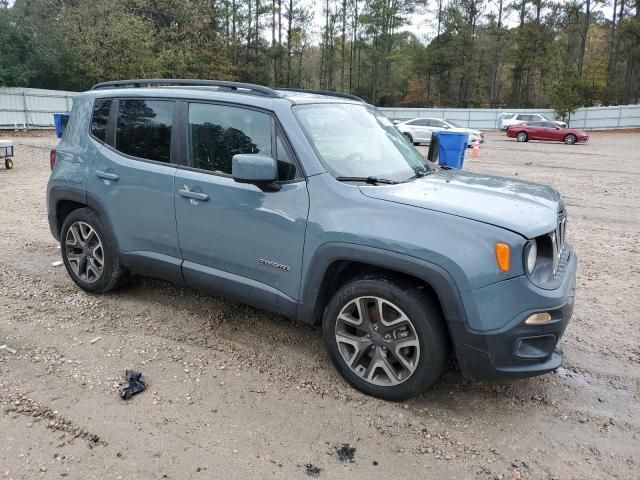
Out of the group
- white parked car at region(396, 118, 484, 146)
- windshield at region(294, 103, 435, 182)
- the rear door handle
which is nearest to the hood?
windshield at region(294, 103, 435, 182)

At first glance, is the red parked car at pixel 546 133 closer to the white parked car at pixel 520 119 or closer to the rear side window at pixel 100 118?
the white parked car at pixel 520 119

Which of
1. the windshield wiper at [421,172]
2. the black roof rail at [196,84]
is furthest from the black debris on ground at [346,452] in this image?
the black roof rail at [196,84]

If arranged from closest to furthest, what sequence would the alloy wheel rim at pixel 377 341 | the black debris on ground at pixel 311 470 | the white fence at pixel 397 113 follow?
the black debris on ground at pixel 311 470 → the alloy wheel rim at pixel 377 341 → the white fence at pixel 397 113

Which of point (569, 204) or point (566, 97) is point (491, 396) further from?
point (566, 97)

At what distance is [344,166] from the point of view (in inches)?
139

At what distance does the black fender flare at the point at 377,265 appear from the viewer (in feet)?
9.50

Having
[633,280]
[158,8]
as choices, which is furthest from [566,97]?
[633,280]

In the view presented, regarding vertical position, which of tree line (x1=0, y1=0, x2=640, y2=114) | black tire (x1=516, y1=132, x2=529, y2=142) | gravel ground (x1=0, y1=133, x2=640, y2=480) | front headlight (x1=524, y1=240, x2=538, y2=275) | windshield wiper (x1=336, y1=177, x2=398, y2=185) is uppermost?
tree line (x1=0, y1=0, x2=640, y2=114)

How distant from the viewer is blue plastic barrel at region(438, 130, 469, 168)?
7.94 m

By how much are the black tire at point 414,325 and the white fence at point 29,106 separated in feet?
82.3

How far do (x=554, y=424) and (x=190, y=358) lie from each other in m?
2.42

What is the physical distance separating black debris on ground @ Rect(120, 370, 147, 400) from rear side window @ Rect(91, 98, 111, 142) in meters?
2.12

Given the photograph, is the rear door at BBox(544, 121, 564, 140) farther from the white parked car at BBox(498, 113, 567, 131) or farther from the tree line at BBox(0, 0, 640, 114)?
the tree line at BBox(0, 0, 640, 114)

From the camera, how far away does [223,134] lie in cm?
384
